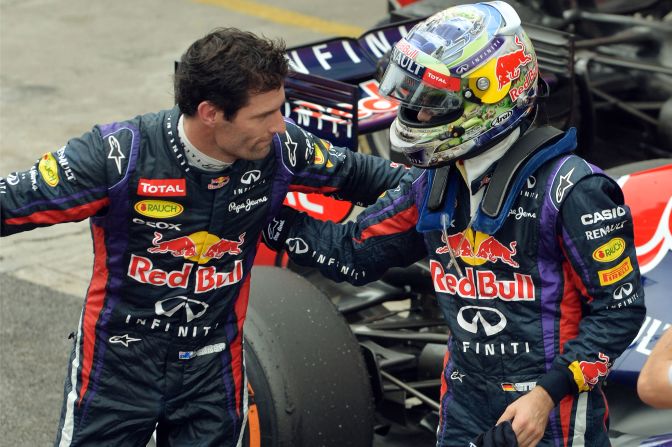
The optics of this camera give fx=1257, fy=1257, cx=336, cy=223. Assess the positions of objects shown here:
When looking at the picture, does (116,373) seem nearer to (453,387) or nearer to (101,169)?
(101,169)

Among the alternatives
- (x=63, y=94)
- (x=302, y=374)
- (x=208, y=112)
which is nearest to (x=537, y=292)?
(x=208, y=112)

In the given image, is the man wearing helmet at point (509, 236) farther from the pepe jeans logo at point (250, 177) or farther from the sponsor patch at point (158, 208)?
the sponsor patch at point (158, 208)

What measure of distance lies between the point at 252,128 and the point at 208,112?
12 centimetres

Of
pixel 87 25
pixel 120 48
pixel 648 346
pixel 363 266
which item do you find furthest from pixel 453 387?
pixel 87 25

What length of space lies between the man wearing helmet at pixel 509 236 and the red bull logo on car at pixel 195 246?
546mm

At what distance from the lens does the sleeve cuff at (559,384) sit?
3029mm

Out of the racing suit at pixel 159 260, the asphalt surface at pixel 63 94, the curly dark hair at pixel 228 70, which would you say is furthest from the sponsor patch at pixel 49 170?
the asphalt surface at pixel 63 94

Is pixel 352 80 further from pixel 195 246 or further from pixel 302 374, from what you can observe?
pixel 195 246

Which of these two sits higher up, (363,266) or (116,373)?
(363,266)

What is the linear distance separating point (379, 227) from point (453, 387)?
481 millimetres

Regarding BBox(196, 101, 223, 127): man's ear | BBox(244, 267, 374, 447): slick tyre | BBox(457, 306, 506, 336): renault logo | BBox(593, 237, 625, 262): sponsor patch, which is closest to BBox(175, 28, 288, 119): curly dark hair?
BBox(196, 101, 223, 127): man's ear

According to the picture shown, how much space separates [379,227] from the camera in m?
3.44

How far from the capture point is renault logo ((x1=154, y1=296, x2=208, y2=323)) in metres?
3.36

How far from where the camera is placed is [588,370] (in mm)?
3023
